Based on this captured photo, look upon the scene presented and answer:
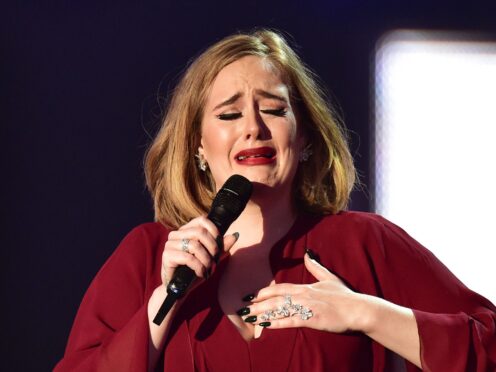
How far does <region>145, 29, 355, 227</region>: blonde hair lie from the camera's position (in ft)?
6.72

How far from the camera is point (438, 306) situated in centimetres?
190

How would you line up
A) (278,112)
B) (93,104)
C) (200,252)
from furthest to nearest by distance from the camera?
1. (93,104)
2. (278,112)
3. (200,252)

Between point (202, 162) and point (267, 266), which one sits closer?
point (267, 266)

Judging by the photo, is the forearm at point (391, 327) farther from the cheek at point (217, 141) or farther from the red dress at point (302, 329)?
the cheek at point (217, 141)

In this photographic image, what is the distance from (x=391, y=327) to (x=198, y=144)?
0.61 m

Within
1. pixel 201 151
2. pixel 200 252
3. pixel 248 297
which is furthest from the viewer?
pixel 201 151

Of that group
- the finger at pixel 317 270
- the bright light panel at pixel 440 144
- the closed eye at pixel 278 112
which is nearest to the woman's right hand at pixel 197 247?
the finger at pixel 317 270

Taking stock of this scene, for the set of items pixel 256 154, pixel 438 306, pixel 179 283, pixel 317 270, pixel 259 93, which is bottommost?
pixel 438 306

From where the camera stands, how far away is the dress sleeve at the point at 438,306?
178 cm

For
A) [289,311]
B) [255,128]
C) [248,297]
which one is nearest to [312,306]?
[289,311]

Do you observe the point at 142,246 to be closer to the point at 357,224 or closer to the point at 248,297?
the point at 248,297

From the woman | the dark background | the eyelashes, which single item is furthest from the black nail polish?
the dark background

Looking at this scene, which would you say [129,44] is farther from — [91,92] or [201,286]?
[201,286]

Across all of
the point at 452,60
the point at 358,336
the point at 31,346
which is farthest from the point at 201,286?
the point at 452,60
